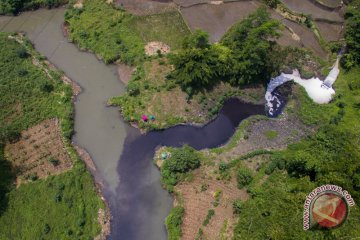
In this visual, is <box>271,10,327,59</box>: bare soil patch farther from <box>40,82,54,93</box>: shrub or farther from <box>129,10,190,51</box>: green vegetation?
<box>40,82,54,93</box>: shrub

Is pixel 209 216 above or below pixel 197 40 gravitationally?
below

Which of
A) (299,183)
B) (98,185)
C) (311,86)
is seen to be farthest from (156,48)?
(299,183)

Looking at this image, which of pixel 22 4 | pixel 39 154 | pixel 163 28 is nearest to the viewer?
pixel 39 154

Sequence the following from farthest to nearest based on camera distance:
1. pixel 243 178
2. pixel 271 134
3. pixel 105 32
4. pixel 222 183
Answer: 1. pixel 105 32
2. pixel 271 134
3. pixel 222 183
4. pixel 243 178

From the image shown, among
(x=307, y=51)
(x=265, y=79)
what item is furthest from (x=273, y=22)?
(x=307, y=51)

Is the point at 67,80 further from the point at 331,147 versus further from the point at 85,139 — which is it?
the point at 331,147

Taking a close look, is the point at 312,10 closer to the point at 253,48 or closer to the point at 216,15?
the point at 216,15
